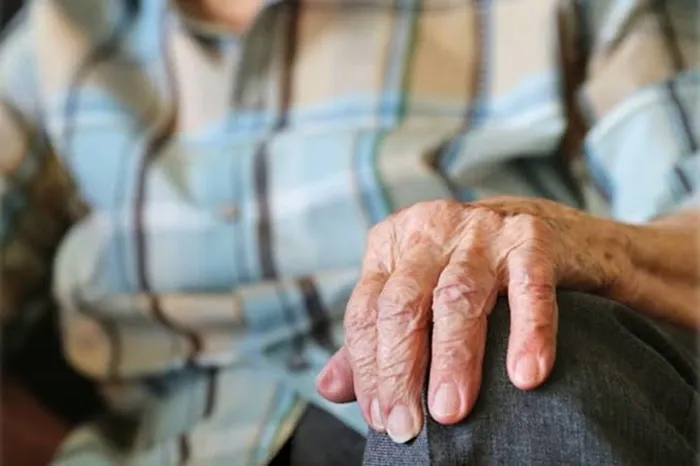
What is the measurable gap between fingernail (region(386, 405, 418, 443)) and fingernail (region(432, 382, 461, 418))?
0.02 m

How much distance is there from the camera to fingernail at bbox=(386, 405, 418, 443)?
2.10ft

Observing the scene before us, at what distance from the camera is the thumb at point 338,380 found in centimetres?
73

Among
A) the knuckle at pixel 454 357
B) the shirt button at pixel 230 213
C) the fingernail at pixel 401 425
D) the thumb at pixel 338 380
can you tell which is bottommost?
the shirt button at pixel 230 213

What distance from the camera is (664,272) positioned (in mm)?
853

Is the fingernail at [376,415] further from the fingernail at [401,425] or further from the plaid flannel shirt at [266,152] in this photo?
the plaid flannel shirt at [266,152]

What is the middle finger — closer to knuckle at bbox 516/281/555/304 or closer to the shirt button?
knuckle at bbox 516/281/555/304

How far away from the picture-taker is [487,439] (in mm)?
625

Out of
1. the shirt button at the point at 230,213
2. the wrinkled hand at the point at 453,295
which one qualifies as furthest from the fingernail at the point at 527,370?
the shirt button at the point at 230,213

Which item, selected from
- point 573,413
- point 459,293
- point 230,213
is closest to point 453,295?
point 459,293

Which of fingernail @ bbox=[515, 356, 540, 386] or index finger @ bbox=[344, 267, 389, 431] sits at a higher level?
fingernail @ bbox=[515, 356, 540, 386]

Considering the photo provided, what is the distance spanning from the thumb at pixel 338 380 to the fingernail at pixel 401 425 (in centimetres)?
9

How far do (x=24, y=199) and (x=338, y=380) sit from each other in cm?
56

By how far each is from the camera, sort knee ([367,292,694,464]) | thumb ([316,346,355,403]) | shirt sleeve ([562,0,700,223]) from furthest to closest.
A: 1. shirt sleeve ([562,0,700,223])
2. thumb ([316,346,355,403])
3. knee ([367,292,694,464])

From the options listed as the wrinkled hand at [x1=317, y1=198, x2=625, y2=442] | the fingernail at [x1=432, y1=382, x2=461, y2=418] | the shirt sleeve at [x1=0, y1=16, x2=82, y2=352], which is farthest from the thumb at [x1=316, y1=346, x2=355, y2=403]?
the shirt sleeve at [x1=0, y1=16, x2=82, y2=352]
